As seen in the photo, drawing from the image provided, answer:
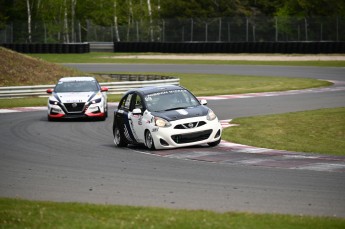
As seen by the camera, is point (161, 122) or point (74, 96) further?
point (74, 96)

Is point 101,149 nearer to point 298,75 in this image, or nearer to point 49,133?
point 49,133

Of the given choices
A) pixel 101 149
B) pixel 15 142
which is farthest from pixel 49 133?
pixel 101 149

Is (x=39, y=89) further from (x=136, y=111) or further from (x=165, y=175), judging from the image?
(x=165, y=175)

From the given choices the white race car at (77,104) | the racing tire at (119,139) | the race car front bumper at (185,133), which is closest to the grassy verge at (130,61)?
the white race car at (77,104)

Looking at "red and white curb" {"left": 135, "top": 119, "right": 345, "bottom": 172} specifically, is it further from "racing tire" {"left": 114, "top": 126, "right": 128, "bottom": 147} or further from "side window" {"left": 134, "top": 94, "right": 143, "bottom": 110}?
"side window" {"left": 134, "top": 94, "right": 143, "bottom": 110}

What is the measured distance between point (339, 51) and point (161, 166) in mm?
46122

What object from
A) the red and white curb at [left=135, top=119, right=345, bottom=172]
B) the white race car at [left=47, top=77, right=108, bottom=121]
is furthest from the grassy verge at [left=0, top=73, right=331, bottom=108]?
the red and white curb at [left=135, top=119, right=345, bottom=172]

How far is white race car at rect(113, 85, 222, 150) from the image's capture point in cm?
1795

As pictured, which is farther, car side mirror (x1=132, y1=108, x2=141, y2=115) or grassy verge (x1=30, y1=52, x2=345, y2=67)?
grassy verge (x1=30, y1=52, x2=345, y2=67)

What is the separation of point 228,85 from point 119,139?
23179 mm

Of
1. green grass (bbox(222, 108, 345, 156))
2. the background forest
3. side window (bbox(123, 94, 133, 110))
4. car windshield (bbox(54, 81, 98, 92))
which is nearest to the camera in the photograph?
green grass (bbox(222, 108, 345, 156))

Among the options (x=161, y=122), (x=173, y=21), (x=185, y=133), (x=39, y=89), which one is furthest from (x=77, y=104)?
(x=173, y=21)

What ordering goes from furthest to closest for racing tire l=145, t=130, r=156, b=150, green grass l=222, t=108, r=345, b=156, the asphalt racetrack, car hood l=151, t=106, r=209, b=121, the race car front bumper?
green grass l=222, t=108, r=345, b=156
racing tire l=145, t=130, r=156, b=150
car hood l=151, t=106, r=209, b=121
the race car front bumper
the asphalt racetrack

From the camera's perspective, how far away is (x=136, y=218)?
9.83 meters
